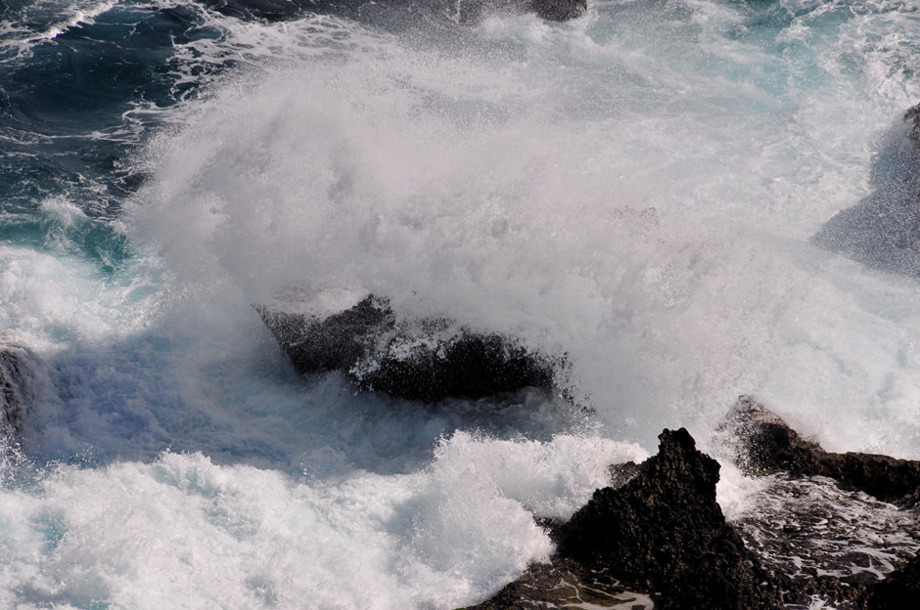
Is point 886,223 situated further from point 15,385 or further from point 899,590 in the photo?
point 15,385

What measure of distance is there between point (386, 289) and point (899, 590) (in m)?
7.97

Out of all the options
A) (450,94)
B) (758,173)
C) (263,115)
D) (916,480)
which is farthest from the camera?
(450,94)

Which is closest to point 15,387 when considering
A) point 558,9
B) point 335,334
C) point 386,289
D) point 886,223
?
point 335,334

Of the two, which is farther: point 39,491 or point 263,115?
point 263,115

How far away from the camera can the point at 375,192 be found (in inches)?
535

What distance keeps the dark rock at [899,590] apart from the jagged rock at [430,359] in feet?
17.2

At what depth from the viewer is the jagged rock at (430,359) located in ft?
39.6

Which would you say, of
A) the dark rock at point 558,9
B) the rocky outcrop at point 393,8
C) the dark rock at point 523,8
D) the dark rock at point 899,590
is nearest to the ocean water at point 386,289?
the dark rock at point 899,590

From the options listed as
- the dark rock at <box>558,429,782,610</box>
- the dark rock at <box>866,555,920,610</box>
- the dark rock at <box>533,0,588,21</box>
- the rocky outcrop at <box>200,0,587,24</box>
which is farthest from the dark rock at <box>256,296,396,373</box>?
the dark rock at <box>533,0,588,21</box>

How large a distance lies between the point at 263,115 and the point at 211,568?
9490 millimetres

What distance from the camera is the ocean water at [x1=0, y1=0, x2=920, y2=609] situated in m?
9.80

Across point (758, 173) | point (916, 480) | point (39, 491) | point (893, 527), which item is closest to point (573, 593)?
point (893, 527)

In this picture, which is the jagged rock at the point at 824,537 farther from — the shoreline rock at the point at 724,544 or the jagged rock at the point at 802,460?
the jagged rock at the point at 802,460

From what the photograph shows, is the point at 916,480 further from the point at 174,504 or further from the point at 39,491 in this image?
the point at 39,491
